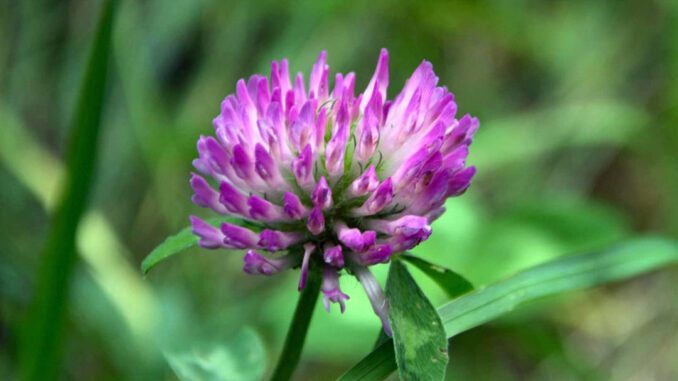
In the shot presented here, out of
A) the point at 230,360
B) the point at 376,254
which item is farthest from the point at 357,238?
the point at 230,360

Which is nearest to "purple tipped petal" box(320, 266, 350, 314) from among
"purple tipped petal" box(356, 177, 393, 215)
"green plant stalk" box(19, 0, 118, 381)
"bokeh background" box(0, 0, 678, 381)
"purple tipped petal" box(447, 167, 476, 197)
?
"purple tipped petal" box(356, 177, 393, 215)

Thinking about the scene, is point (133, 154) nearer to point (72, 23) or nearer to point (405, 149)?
point (72, 23)

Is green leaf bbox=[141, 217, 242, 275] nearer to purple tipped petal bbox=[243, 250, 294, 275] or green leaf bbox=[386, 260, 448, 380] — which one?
purple tipped petal bbox=[243, 250, 294, 275]

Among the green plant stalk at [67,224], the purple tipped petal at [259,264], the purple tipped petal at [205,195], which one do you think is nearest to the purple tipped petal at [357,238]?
the purple tipped petal at [259,264]

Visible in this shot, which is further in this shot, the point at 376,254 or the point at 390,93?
the point at 390,93

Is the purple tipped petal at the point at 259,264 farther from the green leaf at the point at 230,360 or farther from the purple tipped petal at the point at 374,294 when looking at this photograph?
the green leaf at the point at 230,360

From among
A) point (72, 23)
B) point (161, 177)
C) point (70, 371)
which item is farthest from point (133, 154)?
point (70, 371)

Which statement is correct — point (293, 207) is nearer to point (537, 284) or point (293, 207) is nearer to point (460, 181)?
point (460, 181)

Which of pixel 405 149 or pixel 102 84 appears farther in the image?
pixel 102 84
